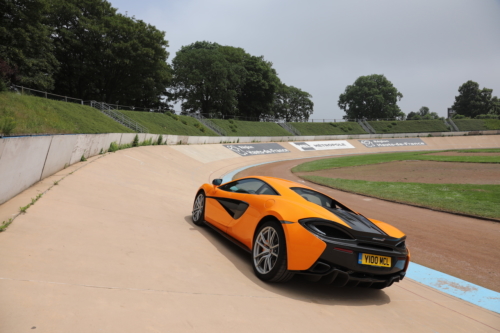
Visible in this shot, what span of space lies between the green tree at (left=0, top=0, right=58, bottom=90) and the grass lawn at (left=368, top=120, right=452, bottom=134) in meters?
60.9

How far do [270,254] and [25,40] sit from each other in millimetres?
38514

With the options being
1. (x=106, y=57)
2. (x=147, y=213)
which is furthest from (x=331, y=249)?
(x=106, y=57)

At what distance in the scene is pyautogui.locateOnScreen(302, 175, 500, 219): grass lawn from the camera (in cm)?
1074

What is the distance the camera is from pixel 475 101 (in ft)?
391

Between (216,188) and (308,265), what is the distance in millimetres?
3005

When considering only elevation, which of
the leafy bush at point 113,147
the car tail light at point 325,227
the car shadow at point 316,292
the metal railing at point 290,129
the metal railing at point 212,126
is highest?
the metal railing at point 290,129

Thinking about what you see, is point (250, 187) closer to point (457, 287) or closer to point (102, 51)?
point (457, 287)

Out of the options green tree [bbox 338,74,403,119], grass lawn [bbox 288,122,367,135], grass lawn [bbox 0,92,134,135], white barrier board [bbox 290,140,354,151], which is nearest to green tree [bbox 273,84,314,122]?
green tree [bbox 338,74,403,119]

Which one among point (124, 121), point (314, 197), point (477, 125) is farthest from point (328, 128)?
point (314, 197)

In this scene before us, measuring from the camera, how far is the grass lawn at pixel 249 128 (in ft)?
174

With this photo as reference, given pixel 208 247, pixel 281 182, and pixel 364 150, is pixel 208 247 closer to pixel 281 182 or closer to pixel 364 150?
pixel 281 182

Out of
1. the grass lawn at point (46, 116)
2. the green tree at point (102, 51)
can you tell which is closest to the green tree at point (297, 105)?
the green tree at point (102, 51)

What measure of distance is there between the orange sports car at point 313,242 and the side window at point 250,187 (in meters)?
0.04

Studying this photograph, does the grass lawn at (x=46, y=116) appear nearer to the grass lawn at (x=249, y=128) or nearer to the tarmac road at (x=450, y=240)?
the tarmac road at (x=450, y=240)
